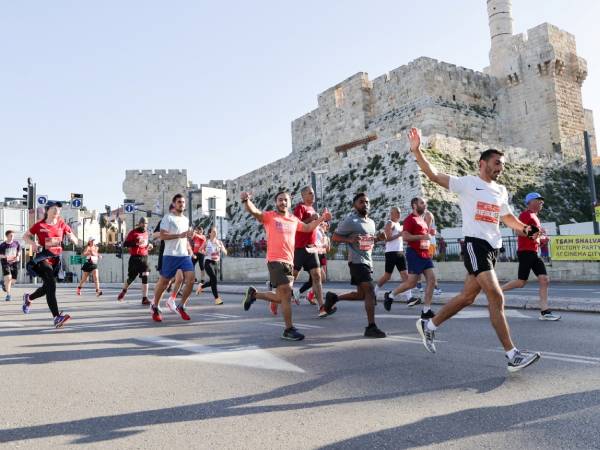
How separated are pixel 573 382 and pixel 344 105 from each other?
44.1m

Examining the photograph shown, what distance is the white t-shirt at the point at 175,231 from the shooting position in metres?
8.10

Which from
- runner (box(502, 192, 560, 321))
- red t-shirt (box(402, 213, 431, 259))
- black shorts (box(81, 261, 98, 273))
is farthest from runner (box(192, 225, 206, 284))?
runner (box(502, 192, 560, 321))

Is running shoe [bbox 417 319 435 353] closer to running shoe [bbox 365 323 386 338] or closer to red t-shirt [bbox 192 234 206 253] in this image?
running shoe [bbox 365 323 386 338]

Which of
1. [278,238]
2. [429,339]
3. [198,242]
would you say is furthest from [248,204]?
[198,242]

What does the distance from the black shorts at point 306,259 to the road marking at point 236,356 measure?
125 inches

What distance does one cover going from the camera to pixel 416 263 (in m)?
8.35

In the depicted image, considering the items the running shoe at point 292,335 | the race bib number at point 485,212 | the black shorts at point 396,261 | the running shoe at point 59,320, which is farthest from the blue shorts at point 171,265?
the race bib number at point 485,212

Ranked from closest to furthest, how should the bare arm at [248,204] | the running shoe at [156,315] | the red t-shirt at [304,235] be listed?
the bare arm at [248,204]
the running shoe at [156,315]
the red t-shirt at [304,235]

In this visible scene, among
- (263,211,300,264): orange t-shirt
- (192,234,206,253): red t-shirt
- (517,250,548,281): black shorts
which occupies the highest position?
(192,234,206,253): red t-shirt

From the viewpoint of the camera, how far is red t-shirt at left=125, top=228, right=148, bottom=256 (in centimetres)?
1103

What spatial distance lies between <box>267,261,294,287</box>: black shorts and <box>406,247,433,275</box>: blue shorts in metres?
3.07

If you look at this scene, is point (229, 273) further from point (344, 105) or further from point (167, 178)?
point (167, 178)

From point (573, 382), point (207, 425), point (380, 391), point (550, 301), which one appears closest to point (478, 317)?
point (550, 301)

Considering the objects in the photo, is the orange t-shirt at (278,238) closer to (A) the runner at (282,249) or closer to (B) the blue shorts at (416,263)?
(A) the runner at (282,249)
